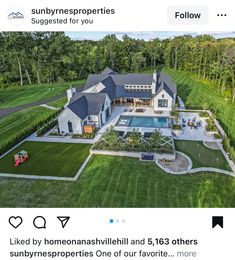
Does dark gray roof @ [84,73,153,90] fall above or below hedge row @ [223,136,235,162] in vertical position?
above

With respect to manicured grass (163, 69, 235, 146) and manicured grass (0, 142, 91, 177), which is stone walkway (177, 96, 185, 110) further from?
manicured grass (0, 142, 91, 177)

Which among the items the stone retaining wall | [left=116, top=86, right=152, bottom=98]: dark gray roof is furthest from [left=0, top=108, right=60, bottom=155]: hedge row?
[left=116, top=86, right=152, bottom=98]: dark gray roof

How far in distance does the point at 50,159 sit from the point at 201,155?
10953 mm

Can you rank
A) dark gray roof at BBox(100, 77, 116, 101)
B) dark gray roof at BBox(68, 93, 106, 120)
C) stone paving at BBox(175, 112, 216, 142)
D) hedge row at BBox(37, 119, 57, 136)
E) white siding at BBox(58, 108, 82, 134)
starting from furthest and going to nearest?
dark gray roof at BBox(100, 77, 116, 101)
dark gray roof at BBox(68, 93, 106, 120)
white siding at BBox(58, 108, 82, 134)
hedge row at BBox(37, 119, 57, 136)
stone paving at BBox(175, 112, 216, 142)

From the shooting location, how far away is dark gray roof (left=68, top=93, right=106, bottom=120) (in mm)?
22423

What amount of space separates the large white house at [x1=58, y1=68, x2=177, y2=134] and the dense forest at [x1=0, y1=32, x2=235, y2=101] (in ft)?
24.0

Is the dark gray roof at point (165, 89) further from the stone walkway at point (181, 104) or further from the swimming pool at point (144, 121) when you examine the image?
the swimming pool at point (144, 121)

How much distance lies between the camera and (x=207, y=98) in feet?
104

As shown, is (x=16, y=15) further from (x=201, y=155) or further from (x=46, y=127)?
(x=46, y=127)

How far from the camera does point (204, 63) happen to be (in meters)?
40.4
